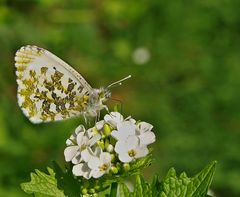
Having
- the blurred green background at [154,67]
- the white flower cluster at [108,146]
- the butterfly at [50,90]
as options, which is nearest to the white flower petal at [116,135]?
the white flower cluster at [108,146]

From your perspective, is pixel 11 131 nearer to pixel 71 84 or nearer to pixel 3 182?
pixel 3 182

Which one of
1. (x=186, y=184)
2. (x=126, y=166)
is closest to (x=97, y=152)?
(x=126, y=166)

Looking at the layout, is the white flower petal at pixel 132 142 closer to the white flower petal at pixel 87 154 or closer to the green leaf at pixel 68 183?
the white flower petal at pixel 87 154

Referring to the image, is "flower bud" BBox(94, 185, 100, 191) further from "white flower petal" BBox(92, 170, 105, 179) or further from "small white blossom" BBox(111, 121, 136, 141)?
"small white blossom" BBox(111, 121, 136, 141)

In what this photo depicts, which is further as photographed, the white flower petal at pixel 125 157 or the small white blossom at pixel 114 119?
the small white blossom at pixel 114 119

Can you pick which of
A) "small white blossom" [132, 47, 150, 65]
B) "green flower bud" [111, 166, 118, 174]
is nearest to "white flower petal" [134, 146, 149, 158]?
"green flower bud" [111, 166, 118, 174]

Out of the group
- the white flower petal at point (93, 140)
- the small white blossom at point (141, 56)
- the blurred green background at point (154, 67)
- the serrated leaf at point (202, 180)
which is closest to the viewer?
the serrated leaf at point (202, 180)

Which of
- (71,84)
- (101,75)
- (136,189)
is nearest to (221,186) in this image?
(101,75)
